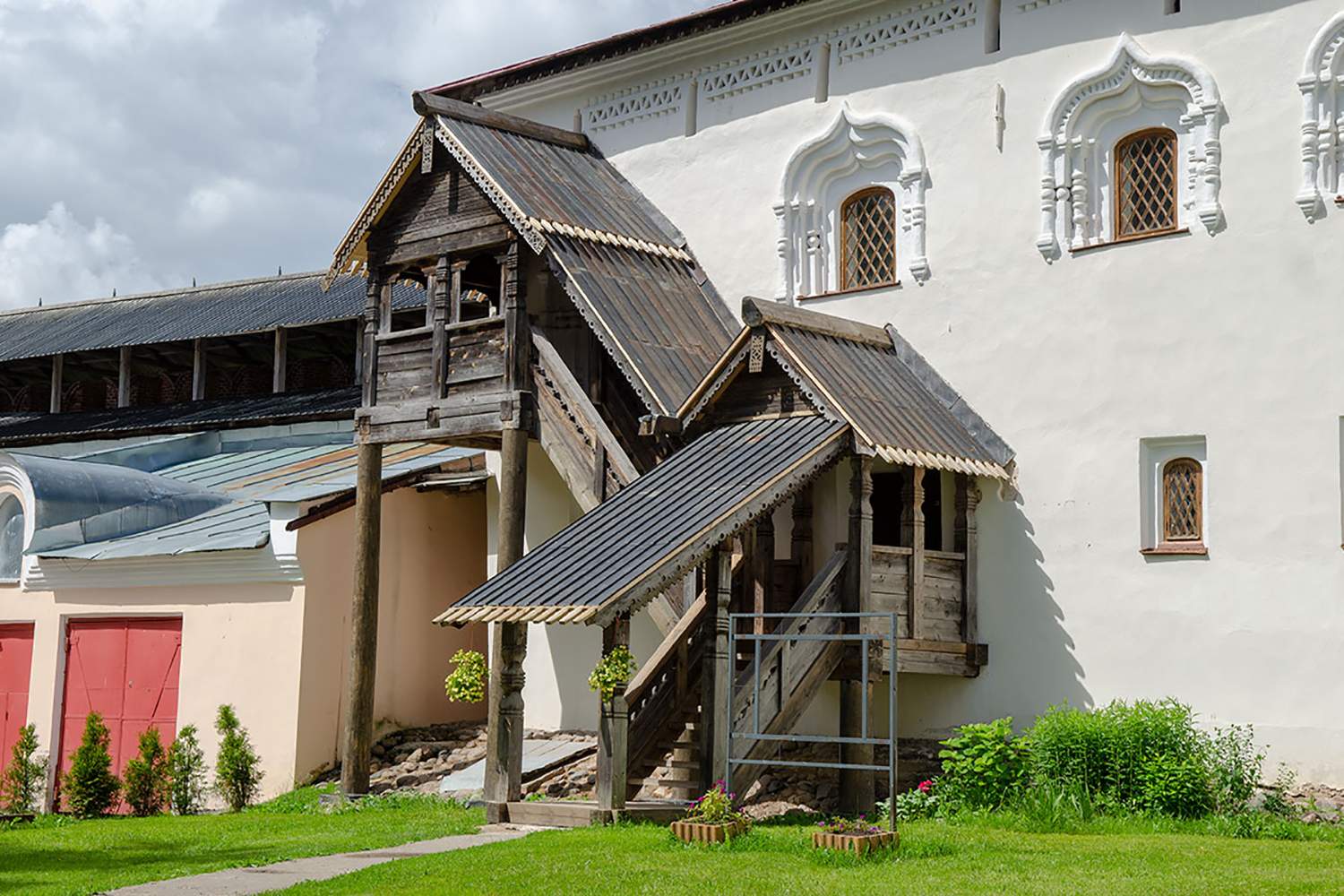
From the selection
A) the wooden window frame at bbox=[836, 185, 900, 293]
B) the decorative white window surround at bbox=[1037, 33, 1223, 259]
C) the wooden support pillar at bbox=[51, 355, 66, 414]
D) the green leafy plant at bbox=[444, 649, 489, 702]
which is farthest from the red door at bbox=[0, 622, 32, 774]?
the decorative white window surround at bbox=[1037, 33, 1223, 259]

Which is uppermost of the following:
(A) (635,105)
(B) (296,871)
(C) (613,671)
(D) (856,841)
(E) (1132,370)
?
(A) (635,105)

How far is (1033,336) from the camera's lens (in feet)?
48.4

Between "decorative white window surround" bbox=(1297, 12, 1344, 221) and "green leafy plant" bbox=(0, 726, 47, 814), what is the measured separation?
1463 centimetres

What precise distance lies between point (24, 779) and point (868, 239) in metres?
11.2

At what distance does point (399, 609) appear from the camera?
19.2 metres

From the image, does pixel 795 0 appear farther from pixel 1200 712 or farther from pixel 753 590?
pixel 1200 712

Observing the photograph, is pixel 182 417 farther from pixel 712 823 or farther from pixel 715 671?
pixel 712 823

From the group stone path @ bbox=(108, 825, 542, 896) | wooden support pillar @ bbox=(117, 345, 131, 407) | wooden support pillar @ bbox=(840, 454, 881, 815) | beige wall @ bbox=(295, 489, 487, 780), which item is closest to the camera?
stone path @ bbox=(108, 825, 542, 896)

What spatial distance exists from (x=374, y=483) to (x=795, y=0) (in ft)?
20.7

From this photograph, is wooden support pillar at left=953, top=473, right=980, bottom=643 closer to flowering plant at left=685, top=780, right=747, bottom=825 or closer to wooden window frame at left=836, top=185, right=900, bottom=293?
wooden window frame at left=836, top=185, right=900, bottom=293

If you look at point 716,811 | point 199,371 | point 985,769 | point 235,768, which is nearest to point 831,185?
point 985,769

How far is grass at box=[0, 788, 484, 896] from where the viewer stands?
39.6 feet

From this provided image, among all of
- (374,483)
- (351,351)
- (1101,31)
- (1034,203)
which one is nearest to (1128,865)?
(1034,203)

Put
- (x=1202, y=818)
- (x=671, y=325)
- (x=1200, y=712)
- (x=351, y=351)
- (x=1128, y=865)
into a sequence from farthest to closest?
(x=351, y=351), (x=671, y=325), (x=1200, y=712), (x=1202, y=818), (x=1128, y=865)
